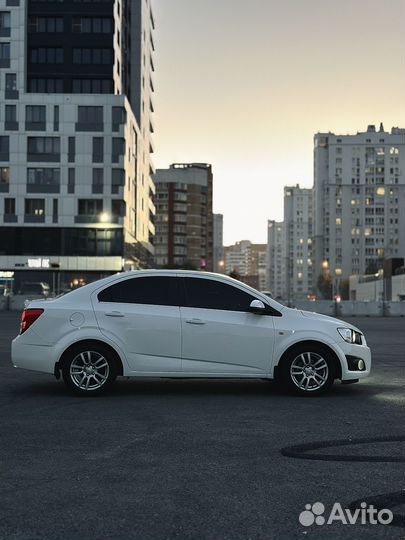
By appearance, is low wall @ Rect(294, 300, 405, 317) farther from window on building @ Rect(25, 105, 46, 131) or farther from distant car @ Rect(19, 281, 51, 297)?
window on building @ Rect(25, 105, 46, 131)

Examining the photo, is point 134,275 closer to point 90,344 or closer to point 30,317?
point 90,344

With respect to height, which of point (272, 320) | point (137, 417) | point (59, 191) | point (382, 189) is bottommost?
point (137, 417)

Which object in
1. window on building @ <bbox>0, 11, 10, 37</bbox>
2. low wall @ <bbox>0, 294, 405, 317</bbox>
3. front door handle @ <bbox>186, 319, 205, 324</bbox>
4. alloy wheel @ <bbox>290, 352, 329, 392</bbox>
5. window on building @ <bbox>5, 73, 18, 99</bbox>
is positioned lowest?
low wall @ <bbox>0, 294, 405, 317</bbox>

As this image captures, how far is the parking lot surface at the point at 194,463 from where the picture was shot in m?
3.70

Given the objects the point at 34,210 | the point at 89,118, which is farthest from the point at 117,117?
the point at 34,210

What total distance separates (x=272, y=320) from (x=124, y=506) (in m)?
4.69

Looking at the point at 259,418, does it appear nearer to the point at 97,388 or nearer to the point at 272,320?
the point at 272,320

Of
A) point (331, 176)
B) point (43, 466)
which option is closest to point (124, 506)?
point (43, 466)

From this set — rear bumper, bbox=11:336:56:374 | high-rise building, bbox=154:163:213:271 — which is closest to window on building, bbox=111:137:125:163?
rear bumper, bbox=11:336:56:374

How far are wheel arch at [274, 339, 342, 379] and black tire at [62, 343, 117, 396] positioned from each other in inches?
84.8

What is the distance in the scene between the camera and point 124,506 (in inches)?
157

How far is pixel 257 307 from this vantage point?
8.30m

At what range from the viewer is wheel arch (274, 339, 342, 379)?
8.34 metres

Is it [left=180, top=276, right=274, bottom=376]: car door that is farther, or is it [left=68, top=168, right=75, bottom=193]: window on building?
[left=68, top=168, right=75, bottom=193]: window on building
